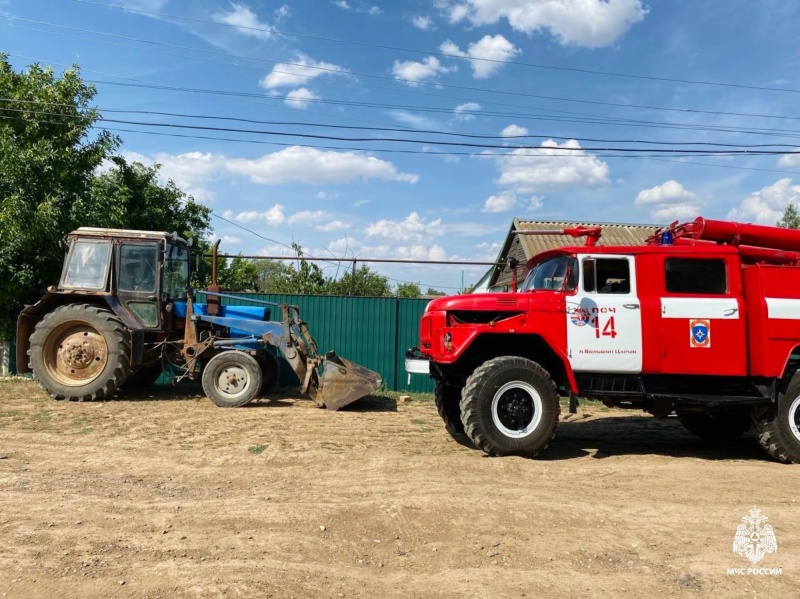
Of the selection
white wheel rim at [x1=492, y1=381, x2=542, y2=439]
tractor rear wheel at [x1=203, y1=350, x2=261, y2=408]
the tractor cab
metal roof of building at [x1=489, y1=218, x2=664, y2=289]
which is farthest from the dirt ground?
metal roof of building at [x1=489, y1=218, x2=664, y2=289]

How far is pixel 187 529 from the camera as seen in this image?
395cm

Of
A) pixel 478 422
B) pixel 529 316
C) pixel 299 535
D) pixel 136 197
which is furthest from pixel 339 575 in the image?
pixel 136 197

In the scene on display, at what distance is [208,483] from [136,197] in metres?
10.4

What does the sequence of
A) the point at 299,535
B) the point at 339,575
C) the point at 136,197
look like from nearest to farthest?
the point at 339,575, the point at 299,535, the point at 136,197

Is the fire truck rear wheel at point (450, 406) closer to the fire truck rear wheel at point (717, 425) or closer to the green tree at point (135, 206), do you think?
the fire truck rear wheel at point (717, 425)

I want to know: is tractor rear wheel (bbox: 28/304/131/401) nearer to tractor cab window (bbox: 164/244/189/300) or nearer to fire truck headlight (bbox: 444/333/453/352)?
tractor cab window (bbox: 164/244/189/300)

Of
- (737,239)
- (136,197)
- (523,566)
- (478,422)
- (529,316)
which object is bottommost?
(523,566)

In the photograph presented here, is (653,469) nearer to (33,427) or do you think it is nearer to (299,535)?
(299,535)

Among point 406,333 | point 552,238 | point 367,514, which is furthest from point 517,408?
point 552,238

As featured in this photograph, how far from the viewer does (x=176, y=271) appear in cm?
1034

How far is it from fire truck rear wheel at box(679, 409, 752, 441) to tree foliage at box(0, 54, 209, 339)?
11.5 meters

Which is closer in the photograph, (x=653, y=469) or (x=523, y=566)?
(x=523, y=566)

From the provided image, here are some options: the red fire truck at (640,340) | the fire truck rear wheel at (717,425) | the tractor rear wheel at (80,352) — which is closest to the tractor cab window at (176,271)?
the tractor rear wheel at (80,352)

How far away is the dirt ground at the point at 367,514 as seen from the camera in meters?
3.29
